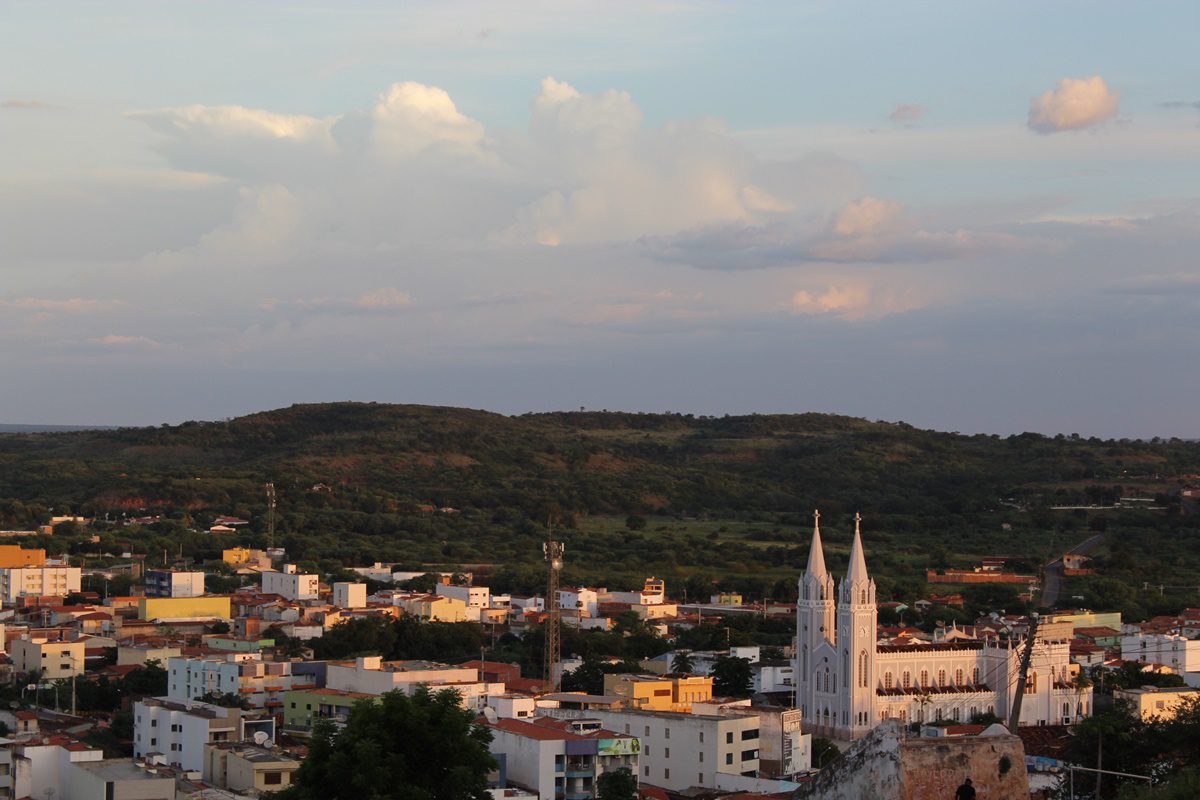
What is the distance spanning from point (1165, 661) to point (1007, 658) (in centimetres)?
845

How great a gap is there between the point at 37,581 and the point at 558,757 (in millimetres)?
40931

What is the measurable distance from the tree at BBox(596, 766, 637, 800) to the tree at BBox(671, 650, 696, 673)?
16.6m

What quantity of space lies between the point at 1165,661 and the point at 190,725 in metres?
31.1

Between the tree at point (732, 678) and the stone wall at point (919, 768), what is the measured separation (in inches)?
1533

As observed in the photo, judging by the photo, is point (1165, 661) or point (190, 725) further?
point (1165, 661)

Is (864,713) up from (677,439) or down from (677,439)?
down

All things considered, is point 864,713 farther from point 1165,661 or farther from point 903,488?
point 903,488

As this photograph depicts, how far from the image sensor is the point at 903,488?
406 ft

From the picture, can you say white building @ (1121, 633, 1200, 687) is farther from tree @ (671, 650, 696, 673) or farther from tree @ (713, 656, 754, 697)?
tree @ (671, 650, 696, 673)

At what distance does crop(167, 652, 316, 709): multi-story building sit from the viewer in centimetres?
4428

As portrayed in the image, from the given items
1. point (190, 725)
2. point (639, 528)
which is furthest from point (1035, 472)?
point (190, 725)

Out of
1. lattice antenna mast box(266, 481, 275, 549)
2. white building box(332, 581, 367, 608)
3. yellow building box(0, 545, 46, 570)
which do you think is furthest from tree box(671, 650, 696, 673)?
lattice antenna mast box(266, 481, 275, 549)

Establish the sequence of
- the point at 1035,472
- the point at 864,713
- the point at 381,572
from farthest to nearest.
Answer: the point at 1035,472 < the point at 381,572 < the point at 864,713

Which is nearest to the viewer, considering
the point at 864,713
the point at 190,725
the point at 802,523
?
the point at 190,725
